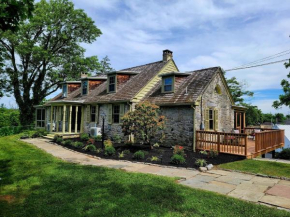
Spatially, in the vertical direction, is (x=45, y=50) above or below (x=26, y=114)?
above

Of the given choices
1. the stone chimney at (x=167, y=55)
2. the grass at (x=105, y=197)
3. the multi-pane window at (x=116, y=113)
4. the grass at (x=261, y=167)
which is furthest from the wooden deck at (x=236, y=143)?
the stone chimney at (x=167, y=55)

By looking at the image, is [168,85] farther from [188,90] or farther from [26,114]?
[26,114]

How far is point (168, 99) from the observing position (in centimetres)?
1288

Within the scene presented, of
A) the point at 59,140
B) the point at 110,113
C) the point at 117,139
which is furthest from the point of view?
the point at 110,113

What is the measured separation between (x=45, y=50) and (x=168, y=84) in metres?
19.1

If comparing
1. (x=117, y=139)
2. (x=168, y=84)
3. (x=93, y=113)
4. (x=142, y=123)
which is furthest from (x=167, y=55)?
(x=142, y=123)

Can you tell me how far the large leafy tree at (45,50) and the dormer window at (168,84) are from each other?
18.0 metres

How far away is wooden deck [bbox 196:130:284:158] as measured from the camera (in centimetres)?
965

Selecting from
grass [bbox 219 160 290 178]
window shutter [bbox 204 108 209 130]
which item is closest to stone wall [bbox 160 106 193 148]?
window shutter [bbox 204 108 209 130]

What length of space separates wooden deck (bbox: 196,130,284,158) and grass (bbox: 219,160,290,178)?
800mm

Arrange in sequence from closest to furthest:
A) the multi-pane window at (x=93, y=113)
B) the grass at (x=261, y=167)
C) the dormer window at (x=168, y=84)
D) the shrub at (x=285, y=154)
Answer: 1. the grass at (x=261, y=167)
2. the shrub at (x=285, y=154)
3. the dormer window at (x=168, y=84)
4. the multi-pane window at (x=93, y=113)

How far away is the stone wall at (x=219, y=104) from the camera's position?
12.3 m

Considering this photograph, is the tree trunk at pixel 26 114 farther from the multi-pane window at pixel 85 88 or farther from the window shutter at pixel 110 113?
the window shutter at pixel 110 113

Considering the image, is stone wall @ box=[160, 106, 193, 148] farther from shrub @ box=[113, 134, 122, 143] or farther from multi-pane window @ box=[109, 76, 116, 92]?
multi-pane window @ box=[109, 76, 116, 92]
